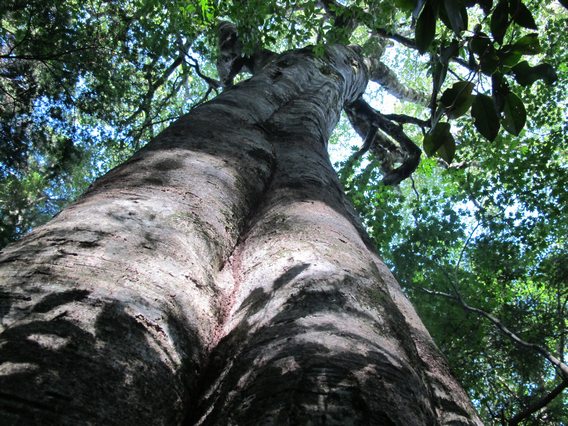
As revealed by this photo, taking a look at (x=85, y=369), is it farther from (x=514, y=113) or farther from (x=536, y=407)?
(x=536, y=407)

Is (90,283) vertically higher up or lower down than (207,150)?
lower down

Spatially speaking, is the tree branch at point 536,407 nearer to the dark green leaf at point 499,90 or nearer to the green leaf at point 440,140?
the green leaf at point 440,140

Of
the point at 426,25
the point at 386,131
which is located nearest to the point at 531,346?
the point at 386,131

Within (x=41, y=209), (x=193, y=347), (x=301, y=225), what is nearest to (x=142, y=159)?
(x=301, y=225)

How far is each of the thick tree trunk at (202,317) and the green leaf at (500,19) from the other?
87 cm

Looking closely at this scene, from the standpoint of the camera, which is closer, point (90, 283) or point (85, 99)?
point (90, 283)

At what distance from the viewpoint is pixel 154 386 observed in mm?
1062

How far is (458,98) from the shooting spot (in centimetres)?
151

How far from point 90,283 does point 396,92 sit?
952 centimetres

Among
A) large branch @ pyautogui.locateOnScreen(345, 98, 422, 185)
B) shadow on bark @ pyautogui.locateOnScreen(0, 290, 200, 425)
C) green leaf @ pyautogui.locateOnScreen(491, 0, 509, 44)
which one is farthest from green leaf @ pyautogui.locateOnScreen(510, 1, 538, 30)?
large branch @ pyautogui.locateOnScreen(345, 98, 422, 185)

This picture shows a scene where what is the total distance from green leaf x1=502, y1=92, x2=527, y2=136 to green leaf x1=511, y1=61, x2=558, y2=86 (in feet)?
0.21

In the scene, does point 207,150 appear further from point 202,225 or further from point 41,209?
point 41,209

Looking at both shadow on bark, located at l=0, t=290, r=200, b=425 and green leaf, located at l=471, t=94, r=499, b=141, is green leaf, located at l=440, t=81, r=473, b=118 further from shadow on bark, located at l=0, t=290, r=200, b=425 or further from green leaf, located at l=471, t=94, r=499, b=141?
shadow on bark, located at l=0, t=290, r=200, b=425

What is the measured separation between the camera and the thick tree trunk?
961 millimetres
